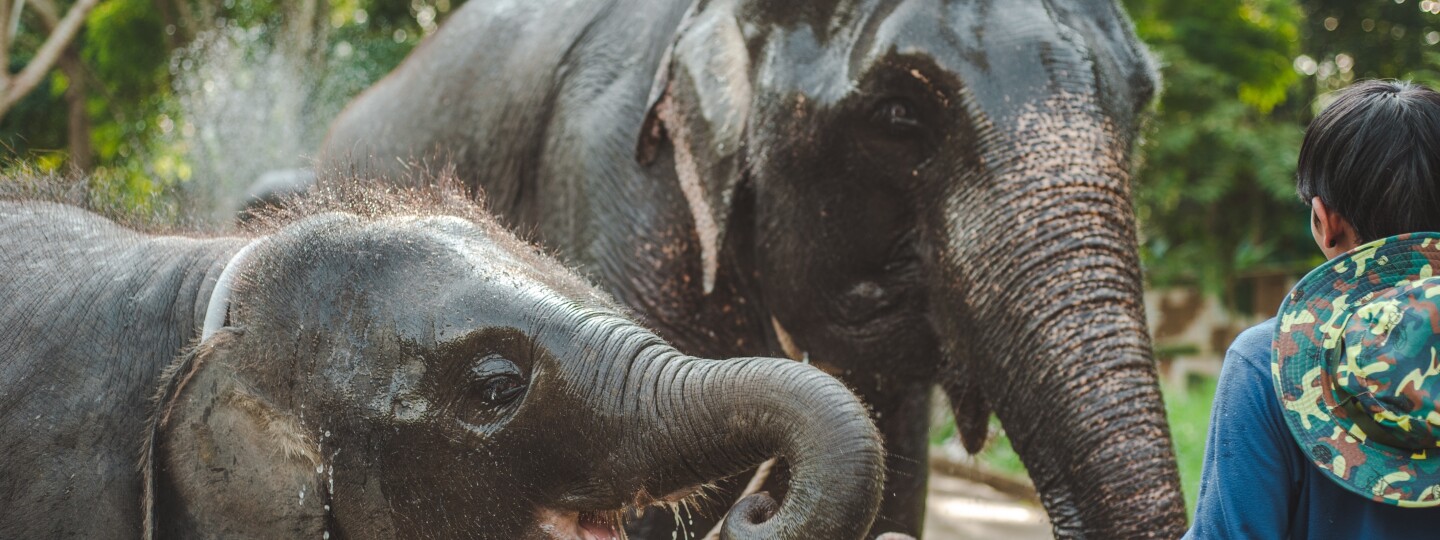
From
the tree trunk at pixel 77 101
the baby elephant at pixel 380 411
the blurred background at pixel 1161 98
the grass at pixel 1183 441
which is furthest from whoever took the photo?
the tree trunk at pixel 77 101

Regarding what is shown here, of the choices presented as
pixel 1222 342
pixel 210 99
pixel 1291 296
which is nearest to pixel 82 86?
pixel 210 99

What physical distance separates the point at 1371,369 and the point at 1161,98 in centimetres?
1019

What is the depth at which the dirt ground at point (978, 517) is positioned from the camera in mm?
7301

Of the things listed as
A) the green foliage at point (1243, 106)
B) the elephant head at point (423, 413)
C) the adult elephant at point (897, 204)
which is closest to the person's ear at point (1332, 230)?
the elephant head at point (423, 413)

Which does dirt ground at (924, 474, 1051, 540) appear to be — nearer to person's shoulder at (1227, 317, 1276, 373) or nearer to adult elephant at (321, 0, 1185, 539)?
adult elephant at (321, 0, 1185, 539)

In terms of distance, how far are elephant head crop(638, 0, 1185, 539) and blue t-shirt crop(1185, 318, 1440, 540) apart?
99 cm

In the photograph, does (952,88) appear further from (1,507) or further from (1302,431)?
(1,507)

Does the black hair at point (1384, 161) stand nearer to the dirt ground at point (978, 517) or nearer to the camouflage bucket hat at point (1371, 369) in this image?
the camouflage bucket hat at point (1371, 369)

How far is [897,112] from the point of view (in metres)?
3.42

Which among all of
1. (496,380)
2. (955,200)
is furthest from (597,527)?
(955,200)

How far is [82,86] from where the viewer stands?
14414 millimetres

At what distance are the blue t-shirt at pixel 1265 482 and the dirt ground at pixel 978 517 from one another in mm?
4979

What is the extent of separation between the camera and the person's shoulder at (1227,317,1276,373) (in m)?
1.78

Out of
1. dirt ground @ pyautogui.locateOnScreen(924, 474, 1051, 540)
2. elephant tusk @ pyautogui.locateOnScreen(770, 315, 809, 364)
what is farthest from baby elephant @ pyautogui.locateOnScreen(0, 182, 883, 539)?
dirt ground @ pyautogui.locateOnScreen(924, 474, 1051, 540)
